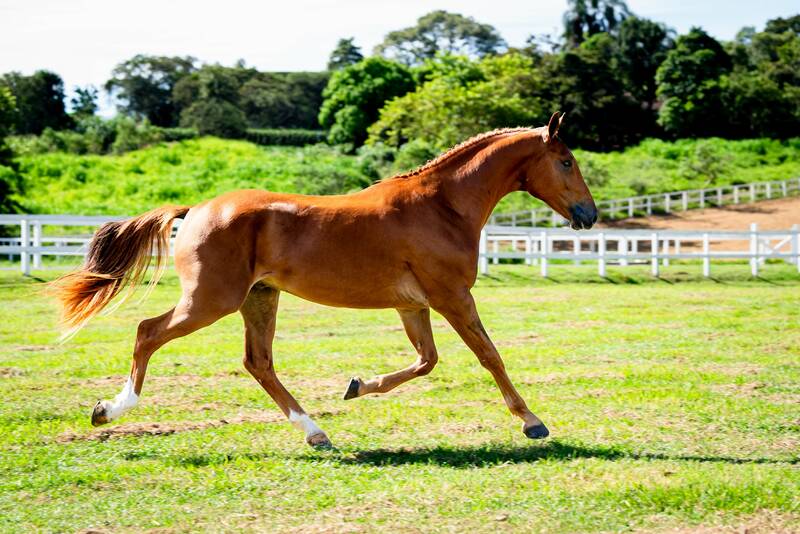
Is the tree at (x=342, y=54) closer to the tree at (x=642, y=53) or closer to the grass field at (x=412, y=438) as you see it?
the tree at (x=642, y=53)

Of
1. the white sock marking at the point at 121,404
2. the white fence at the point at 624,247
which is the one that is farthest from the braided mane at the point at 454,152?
the white fence at the point at 624,247

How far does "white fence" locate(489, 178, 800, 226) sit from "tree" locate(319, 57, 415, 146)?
2528 cm

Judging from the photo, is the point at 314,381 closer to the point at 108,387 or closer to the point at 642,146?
the point at 108,387

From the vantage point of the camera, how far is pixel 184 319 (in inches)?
260

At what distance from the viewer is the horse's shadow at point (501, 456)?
6273 millimetres

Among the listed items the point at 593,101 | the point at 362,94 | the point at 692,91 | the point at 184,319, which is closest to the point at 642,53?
the point at 692,91

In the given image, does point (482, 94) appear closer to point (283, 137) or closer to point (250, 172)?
point (250, 172)

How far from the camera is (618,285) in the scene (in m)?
23.3

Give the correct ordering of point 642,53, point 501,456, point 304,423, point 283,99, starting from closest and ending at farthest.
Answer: point 501,456 → point 304,423 → point 283,99 → point 642,53

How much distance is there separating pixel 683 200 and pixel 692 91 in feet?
90.4

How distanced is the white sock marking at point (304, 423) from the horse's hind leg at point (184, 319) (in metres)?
0.94

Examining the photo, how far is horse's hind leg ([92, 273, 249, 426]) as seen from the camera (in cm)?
657

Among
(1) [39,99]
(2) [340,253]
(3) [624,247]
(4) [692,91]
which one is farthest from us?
(4) [692,91]

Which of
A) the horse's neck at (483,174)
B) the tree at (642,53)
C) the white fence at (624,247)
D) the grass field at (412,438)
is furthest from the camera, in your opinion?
the tree at (642,53)
